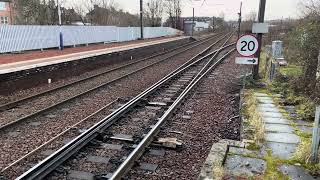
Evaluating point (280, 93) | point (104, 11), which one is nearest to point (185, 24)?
point (104, 11)

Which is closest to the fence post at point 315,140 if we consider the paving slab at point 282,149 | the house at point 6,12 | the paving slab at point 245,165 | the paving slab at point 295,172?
the paving slab at point 295,172

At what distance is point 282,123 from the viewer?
26.8ft

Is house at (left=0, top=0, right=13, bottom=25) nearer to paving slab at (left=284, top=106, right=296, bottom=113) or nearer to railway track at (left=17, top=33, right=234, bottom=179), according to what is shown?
railway track at (left=17, top=33, right=234, bottom=179)

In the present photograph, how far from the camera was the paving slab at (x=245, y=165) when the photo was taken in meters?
→ 5.38

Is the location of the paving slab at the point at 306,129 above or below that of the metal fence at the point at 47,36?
below

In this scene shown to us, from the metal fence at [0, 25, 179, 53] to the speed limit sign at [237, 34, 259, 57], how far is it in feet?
49.2

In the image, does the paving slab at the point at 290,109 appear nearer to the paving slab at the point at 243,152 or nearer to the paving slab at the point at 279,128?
the paving slab at the point at 279,128

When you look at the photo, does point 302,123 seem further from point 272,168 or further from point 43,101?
point 43,101

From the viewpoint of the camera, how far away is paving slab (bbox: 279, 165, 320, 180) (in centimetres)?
523

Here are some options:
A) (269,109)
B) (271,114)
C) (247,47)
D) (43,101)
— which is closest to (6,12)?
(43,101)

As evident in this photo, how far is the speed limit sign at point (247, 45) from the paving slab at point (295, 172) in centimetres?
645

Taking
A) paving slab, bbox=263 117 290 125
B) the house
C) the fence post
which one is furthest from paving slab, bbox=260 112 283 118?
the house

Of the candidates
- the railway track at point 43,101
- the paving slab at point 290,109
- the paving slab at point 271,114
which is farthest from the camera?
the paving slab at point 290,109

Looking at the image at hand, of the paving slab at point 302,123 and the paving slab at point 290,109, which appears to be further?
the paving slab at point 290,109
